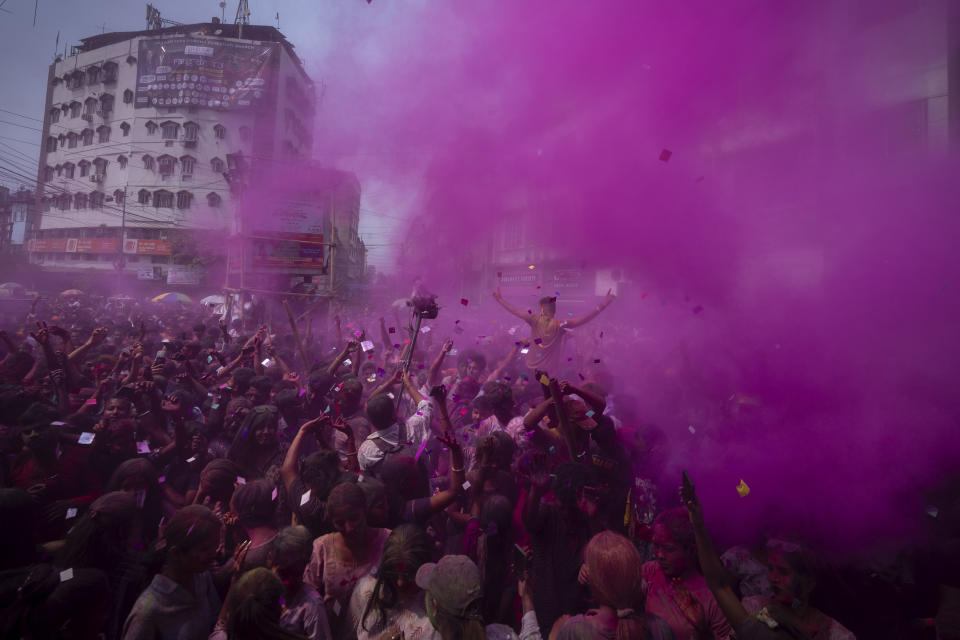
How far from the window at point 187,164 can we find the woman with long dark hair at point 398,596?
160 feet

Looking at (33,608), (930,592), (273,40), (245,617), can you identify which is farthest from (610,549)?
(273,40)

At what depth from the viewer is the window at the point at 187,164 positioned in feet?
135

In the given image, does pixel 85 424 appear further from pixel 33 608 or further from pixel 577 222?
pixel 577 222

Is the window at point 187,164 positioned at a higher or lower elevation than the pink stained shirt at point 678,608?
higher

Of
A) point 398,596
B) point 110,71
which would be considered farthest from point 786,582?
point 110,71

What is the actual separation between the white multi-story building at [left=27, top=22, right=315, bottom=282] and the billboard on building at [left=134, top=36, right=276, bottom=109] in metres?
0.09

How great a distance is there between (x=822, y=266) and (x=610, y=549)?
15.8 feet

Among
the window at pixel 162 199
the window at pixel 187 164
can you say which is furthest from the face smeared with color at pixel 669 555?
the window at pixel 162 199

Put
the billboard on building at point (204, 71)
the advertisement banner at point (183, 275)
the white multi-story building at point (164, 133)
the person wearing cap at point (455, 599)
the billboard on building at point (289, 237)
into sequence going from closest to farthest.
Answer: the person wearing cap at point (455, 599)
the billboard on building at point (289, 237)
the advertisement banner at point (183, 275)
the billboard on building at point (204, 71)
the white multi-story building at point (164, 133)

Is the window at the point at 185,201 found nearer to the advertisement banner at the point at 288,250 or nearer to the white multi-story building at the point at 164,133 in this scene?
the white multi-story building at the point at 164,133

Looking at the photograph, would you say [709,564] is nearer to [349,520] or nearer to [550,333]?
[349,520]

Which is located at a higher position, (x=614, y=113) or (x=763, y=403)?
(x=614, y=113)

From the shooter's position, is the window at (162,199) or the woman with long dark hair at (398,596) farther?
the window at (162,199)

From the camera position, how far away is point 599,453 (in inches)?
134
